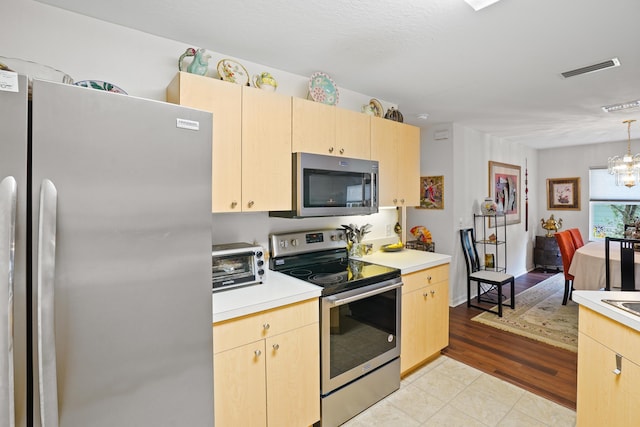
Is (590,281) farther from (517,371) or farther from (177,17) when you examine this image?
(177,17)

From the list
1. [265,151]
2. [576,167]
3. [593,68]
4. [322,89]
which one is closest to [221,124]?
[265,151]

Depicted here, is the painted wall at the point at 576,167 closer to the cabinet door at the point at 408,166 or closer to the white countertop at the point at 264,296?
the cabinet door at the point at 408,166

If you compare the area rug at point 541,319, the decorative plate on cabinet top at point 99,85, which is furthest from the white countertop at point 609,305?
the decorative plate on cabinet top at point 99,85

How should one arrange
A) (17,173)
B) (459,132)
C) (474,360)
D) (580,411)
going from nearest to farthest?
(17,173) < (580,411) < (474,360) < (459,132)

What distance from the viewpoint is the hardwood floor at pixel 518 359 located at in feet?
8.29

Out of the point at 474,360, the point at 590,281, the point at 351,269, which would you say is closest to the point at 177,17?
the point at 351,269

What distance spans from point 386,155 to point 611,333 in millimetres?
1883

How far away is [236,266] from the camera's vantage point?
1.98 m

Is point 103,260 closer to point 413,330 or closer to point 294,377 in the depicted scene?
point 294,377

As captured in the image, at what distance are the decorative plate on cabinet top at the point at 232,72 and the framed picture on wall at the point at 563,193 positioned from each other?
6.76 metres

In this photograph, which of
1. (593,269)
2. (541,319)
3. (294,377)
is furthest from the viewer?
(541,319)

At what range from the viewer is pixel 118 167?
43.9 inches

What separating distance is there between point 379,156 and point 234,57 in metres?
1.38

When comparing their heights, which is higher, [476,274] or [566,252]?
[566,252]
